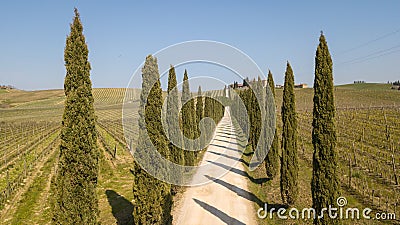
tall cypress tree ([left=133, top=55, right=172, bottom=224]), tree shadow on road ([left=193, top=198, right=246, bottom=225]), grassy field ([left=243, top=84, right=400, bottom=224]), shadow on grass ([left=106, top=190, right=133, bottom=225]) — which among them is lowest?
shadow on grass ([left=106, top=190, right=133, bottom=225])

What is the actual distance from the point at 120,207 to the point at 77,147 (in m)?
7.96

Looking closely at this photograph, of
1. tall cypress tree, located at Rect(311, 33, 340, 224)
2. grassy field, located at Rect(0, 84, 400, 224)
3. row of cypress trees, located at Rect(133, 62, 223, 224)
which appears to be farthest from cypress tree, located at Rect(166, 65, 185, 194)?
tall cypress tree, located at Rect(311, 33, 340, 224)

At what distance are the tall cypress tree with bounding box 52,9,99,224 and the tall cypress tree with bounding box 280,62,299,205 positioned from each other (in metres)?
8.51

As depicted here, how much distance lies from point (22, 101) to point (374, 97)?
94631 millimetres

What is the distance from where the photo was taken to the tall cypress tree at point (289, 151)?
1355 cm

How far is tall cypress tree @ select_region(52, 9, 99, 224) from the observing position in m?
7.55

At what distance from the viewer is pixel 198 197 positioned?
52.1 feet

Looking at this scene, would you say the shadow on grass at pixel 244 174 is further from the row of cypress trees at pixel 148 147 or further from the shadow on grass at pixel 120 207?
the row of cypress trees at pixel 148 147

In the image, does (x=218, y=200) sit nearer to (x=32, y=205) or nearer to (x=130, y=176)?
(x=130, y=176)

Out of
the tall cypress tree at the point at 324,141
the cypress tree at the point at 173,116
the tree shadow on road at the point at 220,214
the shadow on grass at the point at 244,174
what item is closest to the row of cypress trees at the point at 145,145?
the tall cypress tree at the point at 324,141

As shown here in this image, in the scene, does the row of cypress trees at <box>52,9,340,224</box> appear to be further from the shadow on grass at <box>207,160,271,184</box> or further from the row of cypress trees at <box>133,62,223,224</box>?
the shadow on grass at <box>207,160,271,184</box>

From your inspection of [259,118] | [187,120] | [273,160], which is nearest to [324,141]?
[273,160]

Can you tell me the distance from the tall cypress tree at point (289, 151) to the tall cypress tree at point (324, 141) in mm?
3741

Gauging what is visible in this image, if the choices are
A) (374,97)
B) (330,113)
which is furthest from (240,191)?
(374,97)
